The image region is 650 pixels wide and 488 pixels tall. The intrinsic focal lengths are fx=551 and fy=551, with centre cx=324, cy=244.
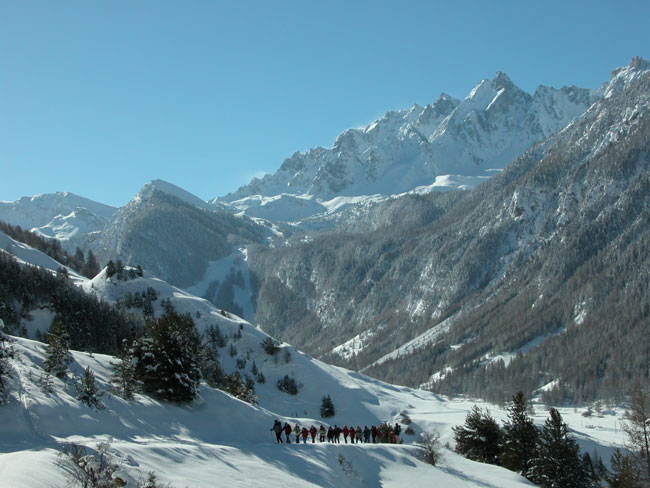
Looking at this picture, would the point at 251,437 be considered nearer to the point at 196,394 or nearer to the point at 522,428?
the point at 196,394

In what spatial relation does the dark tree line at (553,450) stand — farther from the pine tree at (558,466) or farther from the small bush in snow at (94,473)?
the small bush in snow at (94,473)

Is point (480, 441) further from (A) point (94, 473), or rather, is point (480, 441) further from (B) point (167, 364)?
(A) point (94, 473)

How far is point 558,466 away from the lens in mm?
39781

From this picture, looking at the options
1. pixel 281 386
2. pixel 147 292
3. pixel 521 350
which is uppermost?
pixel 521 350

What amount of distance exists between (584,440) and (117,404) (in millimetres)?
88863

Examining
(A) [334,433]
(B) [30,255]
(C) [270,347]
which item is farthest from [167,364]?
(B) [30,255]

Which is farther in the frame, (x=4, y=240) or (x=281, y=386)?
(x=4, y=240)

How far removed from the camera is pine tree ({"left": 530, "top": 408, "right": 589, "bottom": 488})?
39.4 m

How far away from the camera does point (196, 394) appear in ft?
130

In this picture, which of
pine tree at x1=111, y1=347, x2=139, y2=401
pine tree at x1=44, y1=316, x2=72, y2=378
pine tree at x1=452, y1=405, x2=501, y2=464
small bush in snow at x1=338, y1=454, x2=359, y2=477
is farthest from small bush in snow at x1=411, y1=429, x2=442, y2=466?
pine tree at x1=44, y1=316, x2=72, y2=378

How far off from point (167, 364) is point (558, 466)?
2895 cm

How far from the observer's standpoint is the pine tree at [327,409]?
275 ft

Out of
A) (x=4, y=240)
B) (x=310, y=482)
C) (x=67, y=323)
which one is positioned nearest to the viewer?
(x=310, y=482)

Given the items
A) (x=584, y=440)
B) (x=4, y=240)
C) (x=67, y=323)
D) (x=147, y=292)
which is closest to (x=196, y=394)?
(x=67, y=323)
